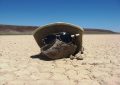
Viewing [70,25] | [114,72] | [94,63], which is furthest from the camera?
[70,25]

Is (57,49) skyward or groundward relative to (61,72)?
skyward

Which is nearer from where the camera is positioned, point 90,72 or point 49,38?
point 90,72

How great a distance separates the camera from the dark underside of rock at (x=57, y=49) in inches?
256

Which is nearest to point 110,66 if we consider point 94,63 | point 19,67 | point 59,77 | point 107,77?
point 94,63

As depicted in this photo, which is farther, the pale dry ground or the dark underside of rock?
the dark underside of rock

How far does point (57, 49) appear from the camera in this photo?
652 centimetres

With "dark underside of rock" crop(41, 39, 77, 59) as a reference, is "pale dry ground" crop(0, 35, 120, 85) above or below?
below

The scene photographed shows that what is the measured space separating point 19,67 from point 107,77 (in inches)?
77.8

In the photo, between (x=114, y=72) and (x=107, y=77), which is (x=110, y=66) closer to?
(x=114, y=72)

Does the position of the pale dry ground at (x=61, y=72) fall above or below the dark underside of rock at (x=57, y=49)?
below

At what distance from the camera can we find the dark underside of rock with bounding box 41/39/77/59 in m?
6.51

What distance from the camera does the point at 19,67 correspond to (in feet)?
18.5

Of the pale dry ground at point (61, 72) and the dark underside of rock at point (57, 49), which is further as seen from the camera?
the dark underside of rock at point (57, 49)

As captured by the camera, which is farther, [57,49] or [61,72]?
[57,49]
